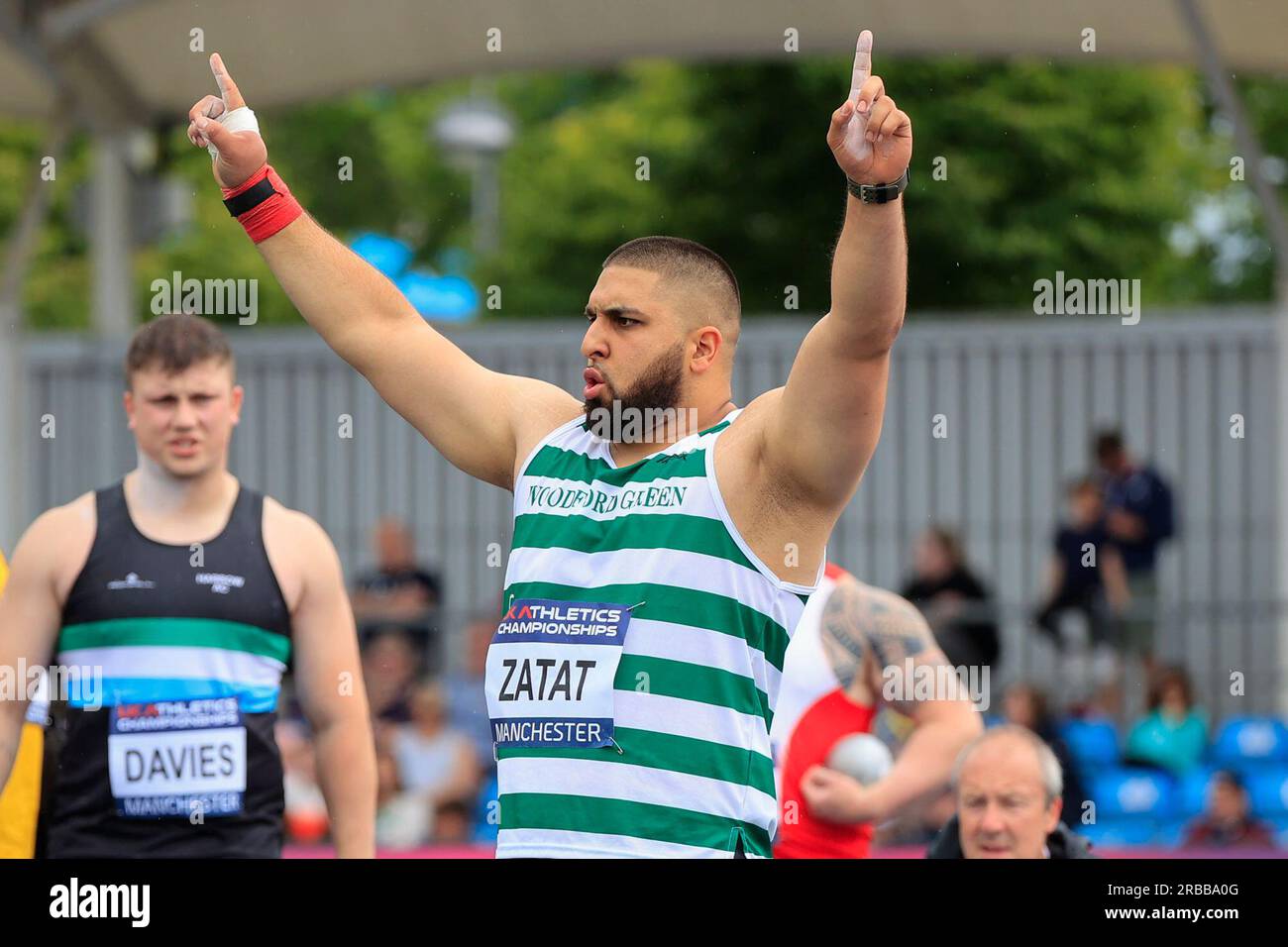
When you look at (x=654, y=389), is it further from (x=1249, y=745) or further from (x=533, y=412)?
(x=1249, y=745)

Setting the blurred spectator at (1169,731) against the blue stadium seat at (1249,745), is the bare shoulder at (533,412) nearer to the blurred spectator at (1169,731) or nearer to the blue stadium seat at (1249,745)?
the blurred spectator at (1169,731)

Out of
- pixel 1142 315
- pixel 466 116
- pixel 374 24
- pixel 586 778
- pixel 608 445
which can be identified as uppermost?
pixel 466 116

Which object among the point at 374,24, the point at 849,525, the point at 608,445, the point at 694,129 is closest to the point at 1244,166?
the point at 849,525

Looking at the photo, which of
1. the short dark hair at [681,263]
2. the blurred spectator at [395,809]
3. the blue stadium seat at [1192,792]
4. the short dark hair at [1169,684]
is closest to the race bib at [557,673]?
the short dark hair at [681,263]

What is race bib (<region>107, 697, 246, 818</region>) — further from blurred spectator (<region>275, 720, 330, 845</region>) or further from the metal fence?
the metal fence

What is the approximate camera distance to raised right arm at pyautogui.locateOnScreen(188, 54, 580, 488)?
4.05 meters

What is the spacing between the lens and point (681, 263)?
152 inches

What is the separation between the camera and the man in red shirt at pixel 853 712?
514cm

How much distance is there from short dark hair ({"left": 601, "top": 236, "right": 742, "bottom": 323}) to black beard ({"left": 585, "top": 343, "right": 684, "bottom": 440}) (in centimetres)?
15

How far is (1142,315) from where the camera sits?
13.5 metres

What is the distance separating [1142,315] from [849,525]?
9.28 feet

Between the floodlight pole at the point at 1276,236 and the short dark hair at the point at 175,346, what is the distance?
6.82m

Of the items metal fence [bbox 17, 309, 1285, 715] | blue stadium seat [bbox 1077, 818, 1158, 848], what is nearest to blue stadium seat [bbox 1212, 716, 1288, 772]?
blue stadium seat [bbox 1077, 818, 1158, 848]
